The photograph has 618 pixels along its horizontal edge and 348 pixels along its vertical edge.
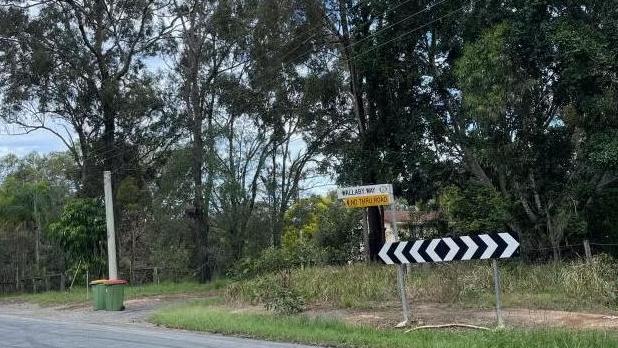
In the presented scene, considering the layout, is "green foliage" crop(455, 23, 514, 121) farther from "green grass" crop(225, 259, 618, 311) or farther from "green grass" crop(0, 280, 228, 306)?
"green grass" crop(0, 280, 228, 306)

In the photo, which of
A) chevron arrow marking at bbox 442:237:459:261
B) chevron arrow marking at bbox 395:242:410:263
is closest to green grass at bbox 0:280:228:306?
chevron arrow marking at bbox 395:242:410:263

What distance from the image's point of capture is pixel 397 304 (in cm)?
1639

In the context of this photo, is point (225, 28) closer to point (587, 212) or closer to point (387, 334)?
point (587, 212)

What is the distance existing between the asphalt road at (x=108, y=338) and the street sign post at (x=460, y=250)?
9.59 ft

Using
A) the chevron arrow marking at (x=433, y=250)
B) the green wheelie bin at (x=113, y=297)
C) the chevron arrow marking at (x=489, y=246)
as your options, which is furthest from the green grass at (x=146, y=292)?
the chevron arrow marking at (x=489, y=246)

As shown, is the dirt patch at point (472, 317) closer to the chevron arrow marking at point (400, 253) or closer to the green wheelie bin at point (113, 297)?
the chevron arrow marking at point (400, 253)

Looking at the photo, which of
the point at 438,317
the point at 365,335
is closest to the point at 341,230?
the point at 438,317

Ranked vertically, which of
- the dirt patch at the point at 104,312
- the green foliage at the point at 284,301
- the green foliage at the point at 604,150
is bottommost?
the dirt patch at the point at 104,312

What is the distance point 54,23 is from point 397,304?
2901cm

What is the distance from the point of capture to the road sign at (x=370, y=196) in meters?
14.4

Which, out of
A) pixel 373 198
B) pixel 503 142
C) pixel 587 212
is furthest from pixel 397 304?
pixel 587 212

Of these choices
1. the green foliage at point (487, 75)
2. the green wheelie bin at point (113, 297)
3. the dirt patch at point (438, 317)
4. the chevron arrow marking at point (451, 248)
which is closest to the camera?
the chevron arrow marking at point (451, 248)

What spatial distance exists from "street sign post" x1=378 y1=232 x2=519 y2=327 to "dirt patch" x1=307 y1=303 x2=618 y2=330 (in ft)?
3.06

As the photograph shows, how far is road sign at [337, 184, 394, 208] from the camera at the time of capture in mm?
14444
